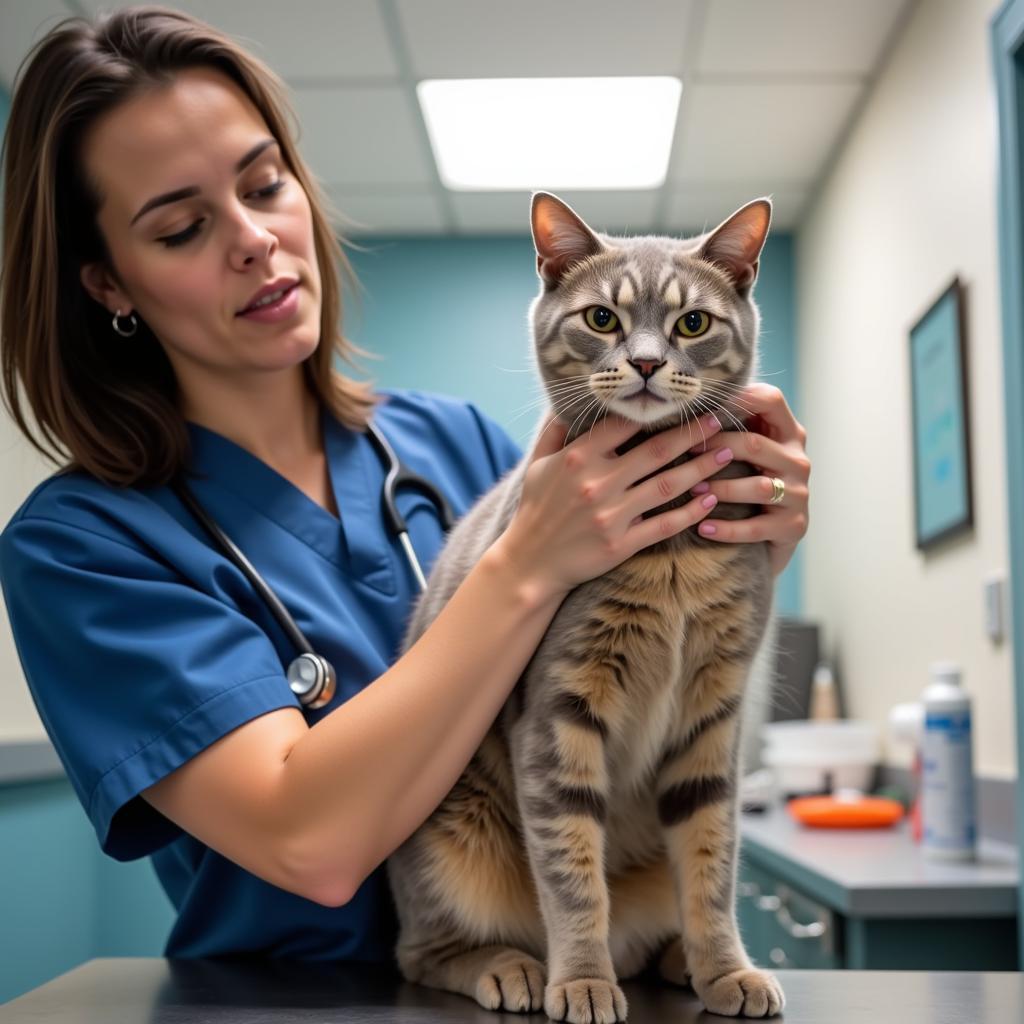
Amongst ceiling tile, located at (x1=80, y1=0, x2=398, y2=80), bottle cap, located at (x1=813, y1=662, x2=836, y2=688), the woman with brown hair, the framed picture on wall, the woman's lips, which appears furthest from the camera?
bottle cap, located at (x1=813, y1=662, x2=836, y2=688)

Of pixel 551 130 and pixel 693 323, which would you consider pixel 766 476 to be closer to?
pixel 693 323

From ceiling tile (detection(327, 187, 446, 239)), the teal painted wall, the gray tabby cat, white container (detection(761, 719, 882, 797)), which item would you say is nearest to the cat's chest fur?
the gray tabby cat

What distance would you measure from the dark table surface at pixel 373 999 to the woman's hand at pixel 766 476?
14.7 inches

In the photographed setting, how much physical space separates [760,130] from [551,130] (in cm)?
64

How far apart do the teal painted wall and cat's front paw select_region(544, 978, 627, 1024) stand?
3682 millimetres

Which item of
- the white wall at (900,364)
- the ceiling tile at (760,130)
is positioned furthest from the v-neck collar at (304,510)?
the ceiling tile at (760,130)

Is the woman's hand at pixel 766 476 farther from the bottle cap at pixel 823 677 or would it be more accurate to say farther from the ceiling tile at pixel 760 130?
the bottle cap at pixel 823 677

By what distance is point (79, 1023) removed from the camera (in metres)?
0.83

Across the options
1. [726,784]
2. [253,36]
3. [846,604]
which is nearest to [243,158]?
[726,784]

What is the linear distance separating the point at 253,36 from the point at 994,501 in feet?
6.98

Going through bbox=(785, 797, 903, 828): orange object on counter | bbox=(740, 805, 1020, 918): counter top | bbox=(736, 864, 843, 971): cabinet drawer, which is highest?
bbox=(785, 797, 903, 828): orange object on counter

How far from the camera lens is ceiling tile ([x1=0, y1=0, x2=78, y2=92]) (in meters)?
2.91

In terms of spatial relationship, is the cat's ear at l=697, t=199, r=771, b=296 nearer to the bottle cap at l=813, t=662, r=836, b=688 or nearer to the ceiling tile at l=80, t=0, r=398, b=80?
the ceiling tile at l=80, t=0, r=398, b=80

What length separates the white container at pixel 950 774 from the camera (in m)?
2.10
